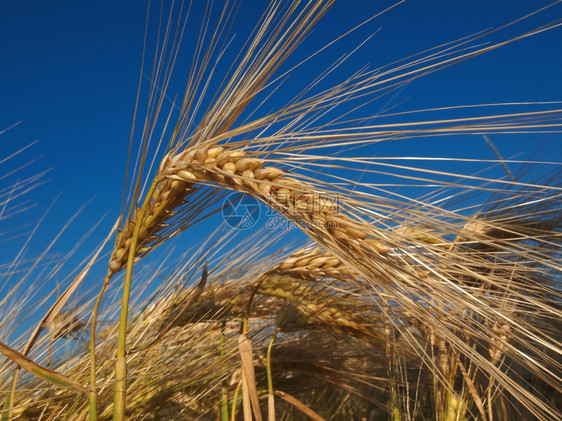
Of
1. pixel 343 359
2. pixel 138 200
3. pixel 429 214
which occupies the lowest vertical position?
pixel 343 359

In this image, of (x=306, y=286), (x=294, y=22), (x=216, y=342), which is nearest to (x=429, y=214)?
(x=294, y=22)

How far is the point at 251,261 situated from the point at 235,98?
0.65 m

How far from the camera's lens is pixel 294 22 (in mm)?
788

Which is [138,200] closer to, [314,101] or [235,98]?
[235,98]

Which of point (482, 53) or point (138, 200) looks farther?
point (138, 200)

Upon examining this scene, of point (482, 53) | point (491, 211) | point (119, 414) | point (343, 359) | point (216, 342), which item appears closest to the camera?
point (482, 53)

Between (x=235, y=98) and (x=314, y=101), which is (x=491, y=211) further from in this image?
(x=235, y=98)

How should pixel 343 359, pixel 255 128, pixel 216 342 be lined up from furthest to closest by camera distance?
1. pixel 343 359
2. pixel 216 342
3. pixel 255 128

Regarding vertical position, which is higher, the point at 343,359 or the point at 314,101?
the point at 314,101
